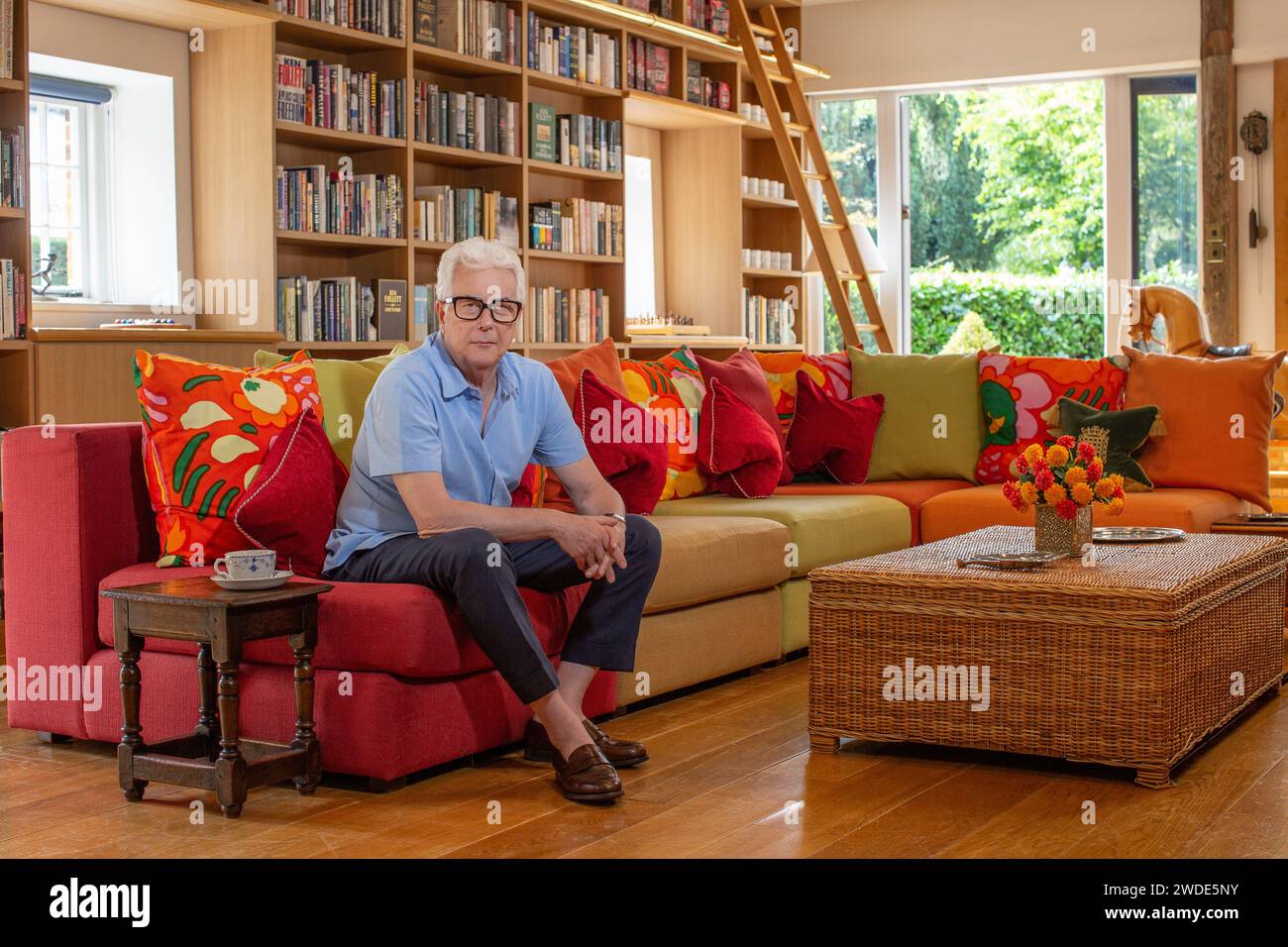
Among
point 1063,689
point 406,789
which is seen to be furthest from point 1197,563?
point 406,789

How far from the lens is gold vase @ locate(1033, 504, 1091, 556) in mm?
3473

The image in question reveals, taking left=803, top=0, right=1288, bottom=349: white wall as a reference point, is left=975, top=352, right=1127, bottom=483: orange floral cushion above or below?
below

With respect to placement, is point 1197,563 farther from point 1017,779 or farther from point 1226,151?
point 1226,151

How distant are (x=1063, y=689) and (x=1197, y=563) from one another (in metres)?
0.52

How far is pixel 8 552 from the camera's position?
3434mm

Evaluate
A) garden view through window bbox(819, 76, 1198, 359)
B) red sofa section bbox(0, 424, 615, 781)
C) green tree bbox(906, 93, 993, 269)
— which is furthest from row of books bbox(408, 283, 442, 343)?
green tree bbox(906, 93, 993, 269)

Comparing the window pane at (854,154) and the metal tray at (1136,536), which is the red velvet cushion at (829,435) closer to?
the metal tray at (1136,536)

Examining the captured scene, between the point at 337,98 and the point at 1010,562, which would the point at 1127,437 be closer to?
the point at 1010,562

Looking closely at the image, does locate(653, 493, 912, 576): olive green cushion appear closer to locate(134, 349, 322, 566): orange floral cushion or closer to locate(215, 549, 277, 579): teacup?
locate(134, 349, 322, 566): orange floral cushion

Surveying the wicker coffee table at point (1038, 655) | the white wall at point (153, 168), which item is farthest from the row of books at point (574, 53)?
the wicker coffee table at point (1038, 655)

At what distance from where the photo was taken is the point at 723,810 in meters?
2.86

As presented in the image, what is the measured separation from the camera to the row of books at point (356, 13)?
561 centimetres

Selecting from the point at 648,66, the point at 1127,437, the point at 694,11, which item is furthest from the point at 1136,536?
the point at 694,11

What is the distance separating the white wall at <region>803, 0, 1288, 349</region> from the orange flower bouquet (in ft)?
17.3
